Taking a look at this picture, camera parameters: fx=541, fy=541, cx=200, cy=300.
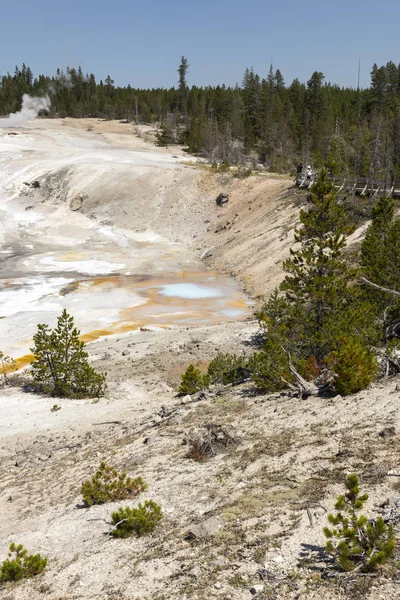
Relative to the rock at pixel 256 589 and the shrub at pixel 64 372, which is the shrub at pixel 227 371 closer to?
the shrub at pixel 64 372

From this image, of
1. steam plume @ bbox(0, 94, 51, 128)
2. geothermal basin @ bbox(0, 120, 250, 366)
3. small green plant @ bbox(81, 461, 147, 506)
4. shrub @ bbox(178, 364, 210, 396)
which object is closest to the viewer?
small green plant @ bbox(81, 461, 147, 506)

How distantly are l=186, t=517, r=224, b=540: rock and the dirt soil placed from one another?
0.03 m

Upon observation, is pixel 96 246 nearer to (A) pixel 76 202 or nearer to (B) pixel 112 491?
(A) pixel 76 202

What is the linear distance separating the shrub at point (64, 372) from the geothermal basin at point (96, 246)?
5911 millimetres

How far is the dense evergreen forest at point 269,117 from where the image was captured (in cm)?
6500

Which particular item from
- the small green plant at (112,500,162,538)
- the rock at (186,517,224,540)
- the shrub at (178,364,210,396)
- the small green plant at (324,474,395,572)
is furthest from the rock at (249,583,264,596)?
the shrub at (178,364,210,396)

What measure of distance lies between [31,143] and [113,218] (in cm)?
3337

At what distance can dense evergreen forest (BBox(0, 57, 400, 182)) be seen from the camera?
65.0 m

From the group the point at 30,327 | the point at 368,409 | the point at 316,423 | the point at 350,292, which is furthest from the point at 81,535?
the point at 30,327

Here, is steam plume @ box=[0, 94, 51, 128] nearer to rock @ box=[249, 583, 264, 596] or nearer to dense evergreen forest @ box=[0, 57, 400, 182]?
dense evergreen forest @ box=[0, 57, 400, 182]

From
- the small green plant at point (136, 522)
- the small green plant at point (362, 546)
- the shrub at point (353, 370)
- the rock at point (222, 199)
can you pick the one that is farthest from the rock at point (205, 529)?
the rock at point (222, 199)

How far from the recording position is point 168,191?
57.2 metres

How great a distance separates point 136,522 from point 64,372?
11.5 m

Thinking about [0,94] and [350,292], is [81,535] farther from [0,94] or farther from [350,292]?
[0,94]
